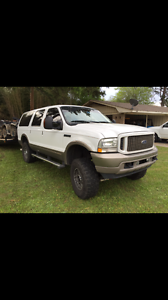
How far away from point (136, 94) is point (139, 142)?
151 ft

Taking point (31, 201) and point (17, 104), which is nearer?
point (31, 201)

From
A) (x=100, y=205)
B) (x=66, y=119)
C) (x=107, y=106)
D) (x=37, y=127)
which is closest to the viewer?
(x=100, y=205)

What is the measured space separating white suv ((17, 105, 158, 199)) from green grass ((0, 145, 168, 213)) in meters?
0.31

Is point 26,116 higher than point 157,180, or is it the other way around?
point 26,116

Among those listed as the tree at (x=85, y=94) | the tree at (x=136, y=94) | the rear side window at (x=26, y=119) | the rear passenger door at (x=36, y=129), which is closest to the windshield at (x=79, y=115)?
the rear passenger door at (x=36, y=129)

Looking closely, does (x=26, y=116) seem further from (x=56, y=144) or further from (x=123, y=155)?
(x=123, y=155)

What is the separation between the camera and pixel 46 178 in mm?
4734

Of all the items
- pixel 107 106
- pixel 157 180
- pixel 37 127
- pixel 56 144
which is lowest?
pixel 157 180

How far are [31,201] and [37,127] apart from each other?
2526 millimetres

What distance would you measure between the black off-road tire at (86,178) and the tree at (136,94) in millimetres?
43651

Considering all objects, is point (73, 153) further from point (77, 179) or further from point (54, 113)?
point (54, 113)

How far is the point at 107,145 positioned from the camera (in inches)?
113

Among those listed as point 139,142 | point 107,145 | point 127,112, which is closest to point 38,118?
point 107,145
